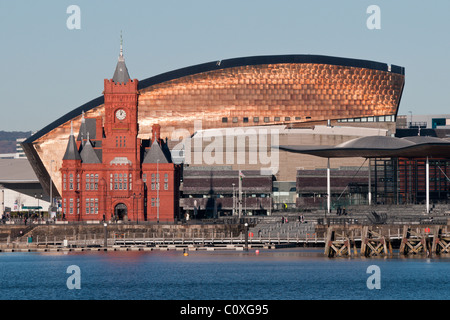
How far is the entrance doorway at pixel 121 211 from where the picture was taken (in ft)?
486

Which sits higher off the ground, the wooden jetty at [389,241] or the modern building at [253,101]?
the modern building at [253,101]

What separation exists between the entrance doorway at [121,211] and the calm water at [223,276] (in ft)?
106

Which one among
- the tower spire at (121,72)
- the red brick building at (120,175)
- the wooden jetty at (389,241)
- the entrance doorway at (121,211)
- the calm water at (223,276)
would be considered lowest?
the calm water at (223,276)

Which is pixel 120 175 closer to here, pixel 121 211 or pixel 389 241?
pixel 121 211

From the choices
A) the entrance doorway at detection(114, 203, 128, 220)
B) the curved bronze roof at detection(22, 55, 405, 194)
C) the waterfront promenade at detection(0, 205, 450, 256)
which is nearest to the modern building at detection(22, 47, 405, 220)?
the curved bronze roof at detection(22, 55, 405, 194)

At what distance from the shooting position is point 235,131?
6909 inches

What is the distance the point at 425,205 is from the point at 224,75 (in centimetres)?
6385

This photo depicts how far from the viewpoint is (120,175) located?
14900 cm

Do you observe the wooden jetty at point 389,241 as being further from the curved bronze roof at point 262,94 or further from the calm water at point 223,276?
the curved bronze roof at point 262,94

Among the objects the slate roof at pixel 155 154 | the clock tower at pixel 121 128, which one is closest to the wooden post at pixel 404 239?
the slate roof at pixel 155 154

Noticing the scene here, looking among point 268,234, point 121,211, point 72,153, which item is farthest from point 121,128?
point 268,234

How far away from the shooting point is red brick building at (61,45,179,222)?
486 ft

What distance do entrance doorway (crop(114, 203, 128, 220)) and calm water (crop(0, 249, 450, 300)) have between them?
3231 centimetres

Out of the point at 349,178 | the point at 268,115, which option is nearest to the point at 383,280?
the point at 349,178
